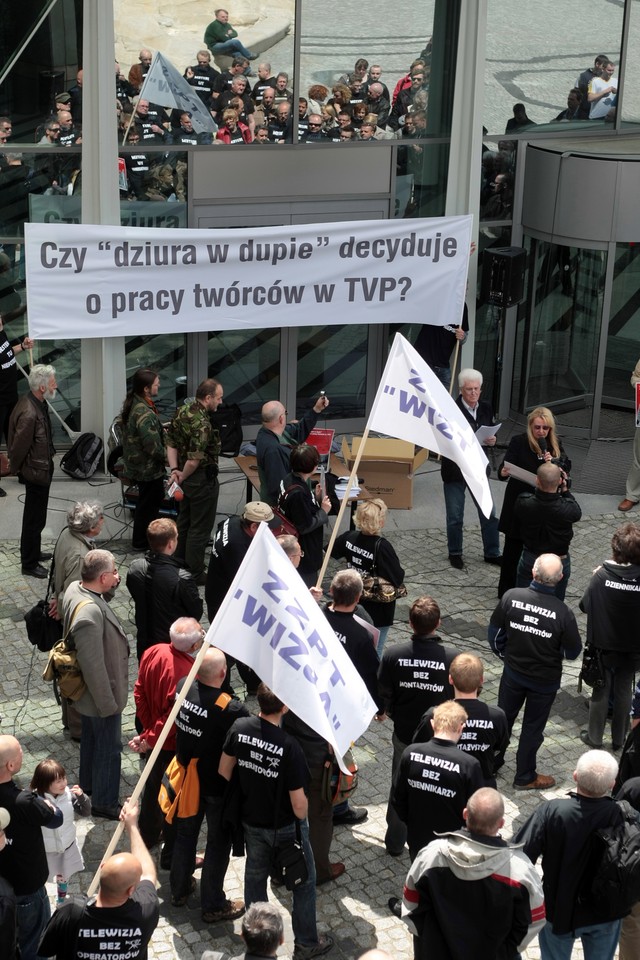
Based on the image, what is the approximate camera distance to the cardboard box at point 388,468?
1234 centimetres

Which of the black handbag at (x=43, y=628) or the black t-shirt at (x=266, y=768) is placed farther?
the black handbag at (x=43, y=628)

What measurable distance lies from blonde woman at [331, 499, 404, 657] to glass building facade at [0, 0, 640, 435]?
17.1 feet

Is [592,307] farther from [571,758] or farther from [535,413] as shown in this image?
[571,758]

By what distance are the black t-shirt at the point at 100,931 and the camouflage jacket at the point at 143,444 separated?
609cm

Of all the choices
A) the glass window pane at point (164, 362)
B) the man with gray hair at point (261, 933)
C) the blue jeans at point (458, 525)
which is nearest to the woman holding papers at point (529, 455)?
the blue jeans at point (458, 525)

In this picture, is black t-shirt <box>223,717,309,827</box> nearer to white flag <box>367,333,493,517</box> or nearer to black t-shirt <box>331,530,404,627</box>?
black t-shirt <box>331,530,404,627</box>

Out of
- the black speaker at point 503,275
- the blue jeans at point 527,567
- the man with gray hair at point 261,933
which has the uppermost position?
the black speaker at point 503,275

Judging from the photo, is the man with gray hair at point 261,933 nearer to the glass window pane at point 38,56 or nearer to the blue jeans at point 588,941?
the blue jeans at point 588,941

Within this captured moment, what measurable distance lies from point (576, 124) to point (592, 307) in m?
2.18

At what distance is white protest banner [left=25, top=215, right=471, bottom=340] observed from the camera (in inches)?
488

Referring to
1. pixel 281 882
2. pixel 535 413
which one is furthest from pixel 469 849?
pixel 535 413

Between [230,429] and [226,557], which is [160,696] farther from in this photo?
[230,429]

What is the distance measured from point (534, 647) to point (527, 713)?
20.6 inches

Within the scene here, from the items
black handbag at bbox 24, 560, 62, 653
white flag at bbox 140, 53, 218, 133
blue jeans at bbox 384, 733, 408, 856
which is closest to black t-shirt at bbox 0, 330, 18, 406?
white flag at bbox 140, 53, 218, 133
